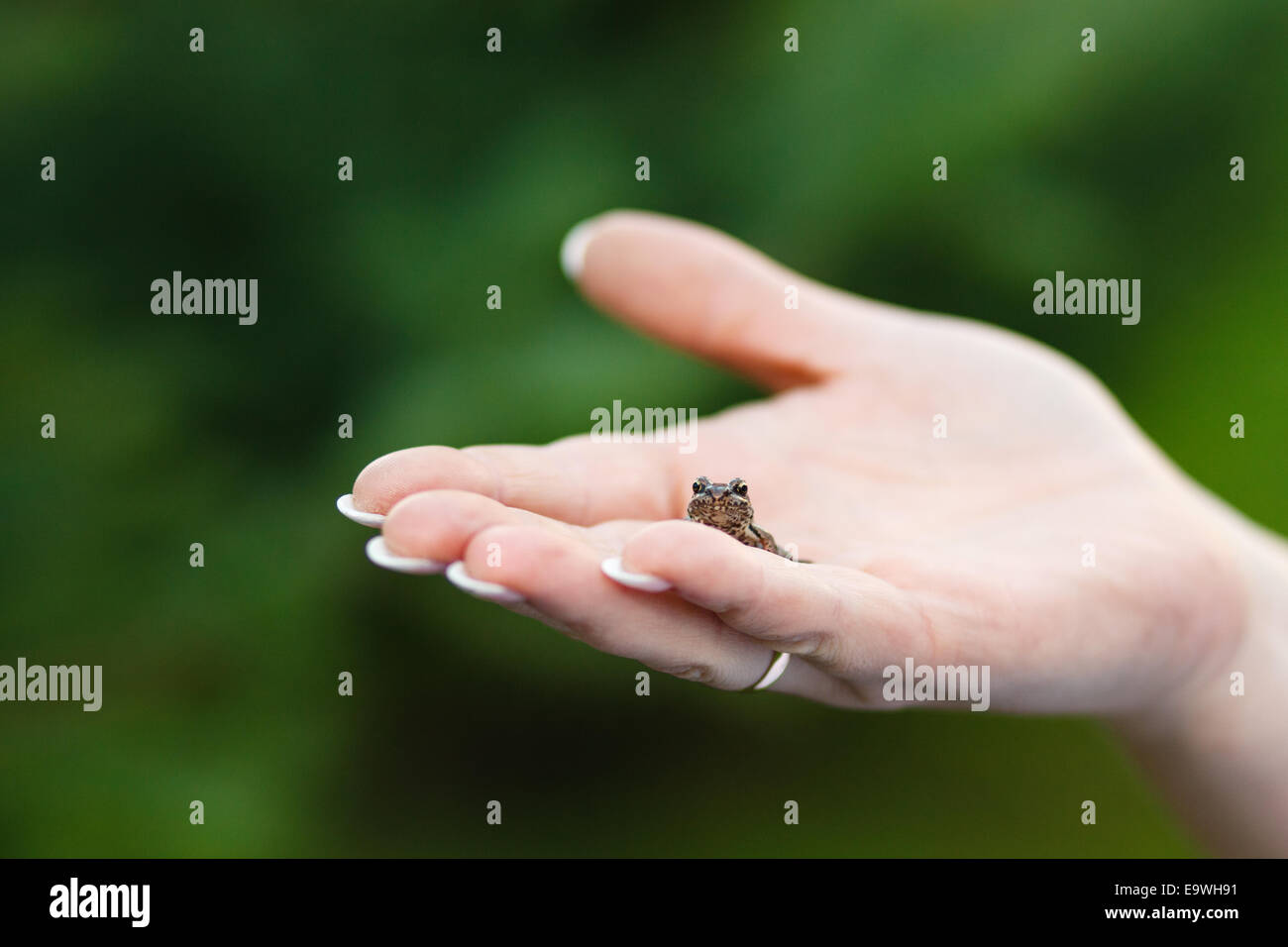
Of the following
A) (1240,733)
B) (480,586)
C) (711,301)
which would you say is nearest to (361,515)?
(480,586)

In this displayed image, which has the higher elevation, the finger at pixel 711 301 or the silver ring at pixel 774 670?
the finger at pixel 711 301

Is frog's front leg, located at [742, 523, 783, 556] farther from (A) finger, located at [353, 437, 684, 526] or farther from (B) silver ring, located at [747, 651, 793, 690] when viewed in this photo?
(B) silver ring, located at [747, 651, 793, 690]

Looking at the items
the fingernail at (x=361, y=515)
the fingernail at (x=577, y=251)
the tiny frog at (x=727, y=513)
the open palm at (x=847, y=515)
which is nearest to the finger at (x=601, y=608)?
the open palm at (x=847, y=515)

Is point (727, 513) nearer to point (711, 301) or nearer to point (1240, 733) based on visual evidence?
point (711, 301)

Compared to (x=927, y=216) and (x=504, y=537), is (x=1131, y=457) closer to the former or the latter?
(x=927, y=216)

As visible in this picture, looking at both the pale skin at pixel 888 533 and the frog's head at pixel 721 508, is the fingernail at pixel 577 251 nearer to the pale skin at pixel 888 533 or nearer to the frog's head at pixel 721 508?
the pale skin at pixel 888 533

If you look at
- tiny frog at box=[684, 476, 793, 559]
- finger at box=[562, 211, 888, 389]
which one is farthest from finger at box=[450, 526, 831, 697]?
finger at box=[562, 211, 888, 389]

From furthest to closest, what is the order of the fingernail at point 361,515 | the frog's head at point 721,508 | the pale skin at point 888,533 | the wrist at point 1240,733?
the wrist at point 1240,733 → the frog's head at point 721,508 → the fingernail at point 361,515 → the pale skin at point 888,533

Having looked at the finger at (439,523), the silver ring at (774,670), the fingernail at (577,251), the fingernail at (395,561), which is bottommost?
the silver ring at (774,670)
